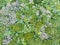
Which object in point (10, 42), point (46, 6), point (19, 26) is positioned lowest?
point (10, 42)

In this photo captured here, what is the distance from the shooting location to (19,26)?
4141mm

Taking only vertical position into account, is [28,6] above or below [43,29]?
above

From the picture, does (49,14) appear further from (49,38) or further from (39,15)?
(49,38)

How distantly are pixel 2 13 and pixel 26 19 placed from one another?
0.49 metres

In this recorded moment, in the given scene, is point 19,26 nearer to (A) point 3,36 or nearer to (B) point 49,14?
(A) point 3,36

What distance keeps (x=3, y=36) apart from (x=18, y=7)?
70cm

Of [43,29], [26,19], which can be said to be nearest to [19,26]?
[26,19]

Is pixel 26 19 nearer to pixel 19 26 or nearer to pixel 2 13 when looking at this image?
pixel 19 26

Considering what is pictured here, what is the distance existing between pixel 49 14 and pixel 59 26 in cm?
33

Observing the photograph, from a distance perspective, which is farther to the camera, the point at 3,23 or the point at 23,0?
the point at 23,0

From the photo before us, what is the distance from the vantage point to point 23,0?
444 centimetres

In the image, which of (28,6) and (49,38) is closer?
(49,38)

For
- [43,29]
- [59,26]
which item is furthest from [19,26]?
[59,26]

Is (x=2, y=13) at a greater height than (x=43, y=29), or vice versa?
(x=2, y=13)
